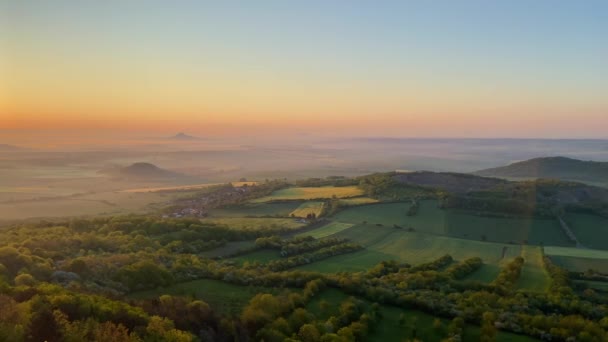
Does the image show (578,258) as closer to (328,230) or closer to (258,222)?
(328,230)

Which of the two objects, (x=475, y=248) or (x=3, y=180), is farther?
(x=3, y=180)

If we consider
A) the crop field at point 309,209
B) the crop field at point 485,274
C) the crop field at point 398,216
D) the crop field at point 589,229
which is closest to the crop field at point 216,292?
the crop field at point 485,274

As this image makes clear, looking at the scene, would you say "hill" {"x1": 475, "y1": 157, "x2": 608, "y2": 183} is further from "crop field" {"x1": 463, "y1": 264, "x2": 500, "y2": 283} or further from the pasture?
"crop field" {"x1": 463, "y1": 264, "x2": 500, "y2": 283}

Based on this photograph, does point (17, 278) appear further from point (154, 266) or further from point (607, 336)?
point (607, 336)

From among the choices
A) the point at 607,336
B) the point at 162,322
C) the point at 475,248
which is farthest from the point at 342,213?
the point at 162,322

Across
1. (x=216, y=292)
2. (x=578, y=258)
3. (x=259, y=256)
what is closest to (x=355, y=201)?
(x=259, y=256)

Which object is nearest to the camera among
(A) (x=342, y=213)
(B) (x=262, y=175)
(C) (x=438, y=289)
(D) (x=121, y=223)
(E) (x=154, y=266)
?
(E) (x=154, y=266)
